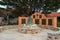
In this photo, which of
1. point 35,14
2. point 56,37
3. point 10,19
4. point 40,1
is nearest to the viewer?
point 56,37

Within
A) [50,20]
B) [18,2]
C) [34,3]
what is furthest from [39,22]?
[18,2]

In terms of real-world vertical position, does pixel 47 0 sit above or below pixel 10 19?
above

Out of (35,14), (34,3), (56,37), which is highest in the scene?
(34,3)

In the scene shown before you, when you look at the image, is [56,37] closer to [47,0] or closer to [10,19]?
[47,0]

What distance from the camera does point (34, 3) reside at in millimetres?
18141

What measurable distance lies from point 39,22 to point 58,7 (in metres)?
3.26

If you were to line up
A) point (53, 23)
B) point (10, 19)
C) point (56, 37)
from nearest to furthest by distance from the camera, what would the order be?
point (56, 37) < point (53, 23) < point (10, 19)

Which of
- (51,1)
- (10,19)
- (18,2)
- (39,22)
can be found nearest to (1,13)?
(10,19)

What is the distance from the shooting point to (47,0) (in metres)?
18.1

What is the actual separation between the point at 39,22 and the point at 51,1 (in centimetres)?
338

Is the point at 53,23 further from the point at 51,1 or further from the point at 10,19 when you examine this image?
the point at 10,19

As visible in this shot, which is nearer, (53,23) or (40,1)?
(53,23)

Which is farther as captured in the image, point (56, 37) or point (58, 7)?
point (58, 7)

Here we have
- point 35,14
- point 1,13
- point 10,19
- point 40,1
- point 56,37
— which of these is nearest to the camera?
point 56,37
